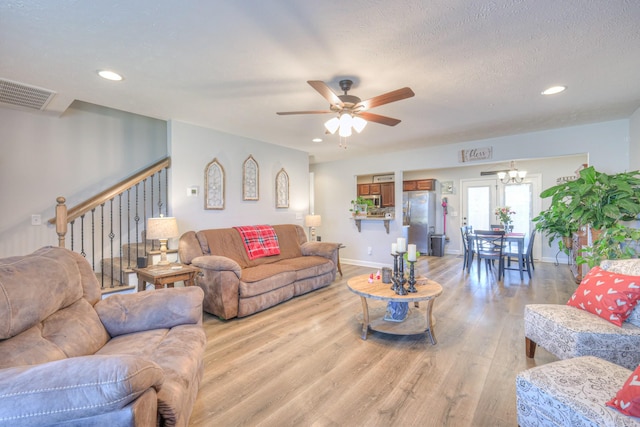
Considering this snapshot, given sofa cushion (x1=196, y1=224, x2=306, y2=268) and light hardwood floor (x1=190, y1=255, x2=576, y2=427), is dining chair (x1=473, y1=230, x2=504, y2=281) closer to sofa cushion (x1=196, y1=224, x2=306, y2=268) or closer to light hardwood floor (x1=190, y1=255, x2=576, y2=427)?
light hardwood floor (x1=190, y1=255, x2=576, y2=427)

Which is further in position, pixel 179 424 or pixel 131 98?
pixel 131 98

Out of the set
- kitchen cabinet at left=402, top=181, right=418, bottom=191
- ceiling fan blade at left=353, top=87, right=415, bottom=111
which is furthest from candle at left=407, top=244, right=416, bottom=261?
kitchen cabinet at left=402, top=181, right=418, bottom=191

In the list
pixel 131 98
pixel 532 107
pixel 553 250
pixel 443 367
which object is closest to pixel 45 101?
pixel 131 98

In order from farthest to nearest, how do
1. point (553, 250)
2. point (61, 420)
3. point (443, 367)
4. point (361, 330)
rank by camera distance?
point (553, 250), point (361, 330), point (443, 367), point (61, 420)

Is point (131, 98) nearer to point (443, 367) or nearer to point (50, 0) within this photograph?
point (50, 0)

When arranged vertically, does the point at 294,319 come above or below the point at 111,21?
below

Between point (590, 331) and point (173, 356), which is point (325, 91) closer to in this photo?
point (173, 356)

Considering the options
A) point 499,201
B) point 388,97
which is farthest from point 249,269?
point 499,201

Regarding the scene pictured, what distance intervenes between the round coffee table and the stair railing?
2586 mm

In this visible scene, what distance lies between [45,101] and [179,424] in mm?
3521

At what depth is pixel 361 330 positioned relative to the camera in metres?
2.89

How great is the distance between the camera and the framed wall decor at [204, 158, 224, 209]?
406cm

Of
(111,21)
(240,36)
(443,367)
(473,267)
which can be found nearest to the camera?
(111,21)

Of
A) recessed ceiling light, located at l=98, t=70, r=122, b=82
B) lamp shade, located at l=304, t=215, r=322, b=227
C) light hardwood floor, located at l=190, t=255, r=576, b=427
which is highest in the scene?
recessed ceiling light, located at l=98, t=70, r=122, b=82
